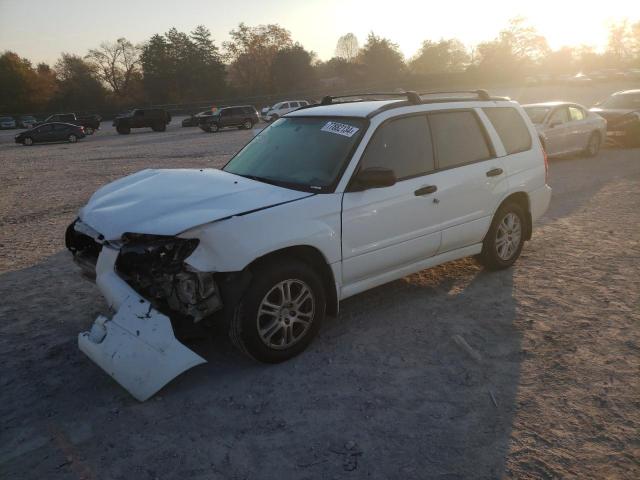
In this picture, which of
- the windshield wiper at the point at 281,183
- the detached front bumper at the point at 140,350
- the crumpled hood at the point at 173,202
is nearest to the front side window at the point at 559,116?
the windshield wiper at the point at 281,183

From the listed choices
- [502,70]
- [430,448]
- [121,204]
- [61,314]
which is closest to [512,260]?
[430,448]

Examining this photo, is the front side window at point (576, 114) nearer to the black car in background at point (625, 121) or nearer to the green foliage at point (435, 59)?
the black car in background at point (625, 121)

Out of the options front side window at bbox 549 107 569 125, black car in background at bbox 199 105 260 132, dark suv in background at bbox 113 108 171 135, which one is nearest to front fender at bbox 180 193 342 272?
front side window at bbox 549 107 569 125

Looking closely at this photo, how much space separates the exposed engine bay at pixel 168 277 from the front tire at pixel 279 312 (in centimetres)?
24

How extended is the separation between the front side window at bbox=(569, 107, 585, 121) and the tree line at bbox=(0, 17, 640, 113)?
48.8 meters

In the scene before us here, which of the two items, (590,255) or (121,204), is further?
(590,255)

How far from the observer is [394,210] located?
13.7ft

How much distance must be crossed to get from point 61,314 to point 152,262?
1.79m

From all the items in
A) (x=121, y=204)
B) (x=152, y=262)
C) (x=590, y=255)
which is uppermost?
(x=121, y=204)

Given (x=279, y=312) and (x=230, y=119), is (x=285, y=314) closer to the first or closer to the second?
(x=279, y=312)

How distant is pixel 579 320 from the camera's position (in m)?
4.36

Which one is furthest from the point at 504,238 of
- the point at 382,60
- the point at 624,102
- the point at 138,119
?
the point at 382,60

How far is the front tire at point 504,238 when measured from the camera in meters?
5.26

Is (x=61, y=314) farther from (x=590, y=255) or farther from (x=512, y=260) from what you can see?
(x=590, y=255)
